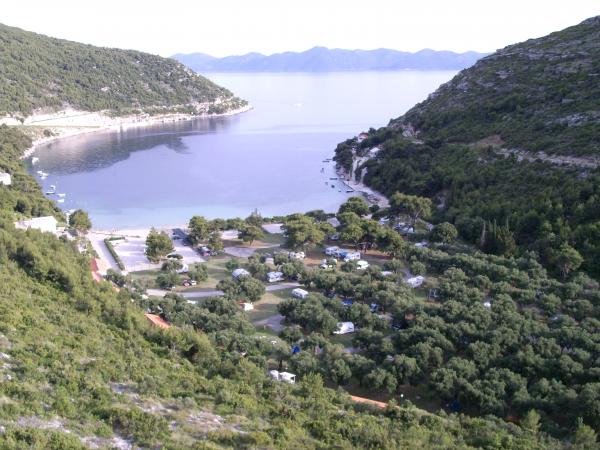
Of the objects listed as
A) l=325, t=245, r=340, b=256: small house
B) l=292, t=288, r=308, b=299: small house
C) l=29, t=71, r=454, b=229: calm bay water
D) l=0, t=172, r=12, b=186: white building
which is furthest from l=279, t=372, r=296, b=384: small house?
l=0, t=172, r=12, b=186: white building

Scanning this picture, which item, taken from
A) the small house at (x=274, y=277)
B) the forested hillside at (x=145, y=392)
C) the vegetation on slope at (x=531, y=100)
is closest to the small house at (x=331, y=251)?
the small house at (x=274, y=277)

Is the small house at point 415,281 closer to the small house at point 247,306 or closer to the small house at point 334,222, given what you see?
the small house at point 247,306

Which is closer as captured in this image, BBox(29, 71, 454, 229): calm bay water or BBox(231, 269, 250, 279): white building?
BBox(231, 269, 250, 279): white building

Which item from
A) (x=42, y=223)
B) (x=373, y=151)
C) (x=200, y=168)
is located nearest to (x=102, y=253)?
(x=42, y=223)

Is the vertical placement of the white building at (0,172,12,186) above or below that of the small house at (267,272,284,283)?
above

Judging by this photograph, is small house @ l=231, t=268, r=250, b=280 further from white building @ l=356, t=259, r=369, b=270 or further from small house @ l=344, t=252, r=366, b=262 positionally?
small house @ l=344, t=252, r=366, b=262

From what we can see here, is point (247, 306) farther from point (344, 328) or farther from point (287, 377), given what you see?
point (287, 377)

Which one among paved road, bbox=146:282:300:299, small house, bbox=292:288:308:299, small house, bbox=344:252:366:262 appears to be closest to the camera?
small house, bbox=292:288:308:299

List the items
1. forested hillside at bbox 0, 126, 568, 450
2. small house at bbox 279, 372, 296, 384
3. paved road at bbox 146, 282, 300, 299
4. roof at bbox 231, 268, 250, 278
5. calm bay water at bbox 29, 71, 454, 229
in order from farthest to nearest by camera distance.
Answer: calm bay water at bbox 29, 71, 454, 229 → roof at bbox 231, 268, 250, 278 → paved road at bbox 146, 282, 300, 299 → small house at bbox 279, 372, 296, 384 → forested hillside at bbox 0, 126, 568, 450

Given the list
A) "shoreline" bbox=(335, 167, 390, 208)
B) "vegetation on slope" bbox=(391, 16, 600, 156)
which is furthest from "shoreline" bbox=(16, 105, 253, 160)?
"vegetation on slope" bbox=(391, 16, 600, 156)

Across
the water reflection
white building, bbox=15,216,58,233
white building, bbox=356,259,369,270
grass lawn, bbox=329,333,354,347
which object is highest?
the water reflection
